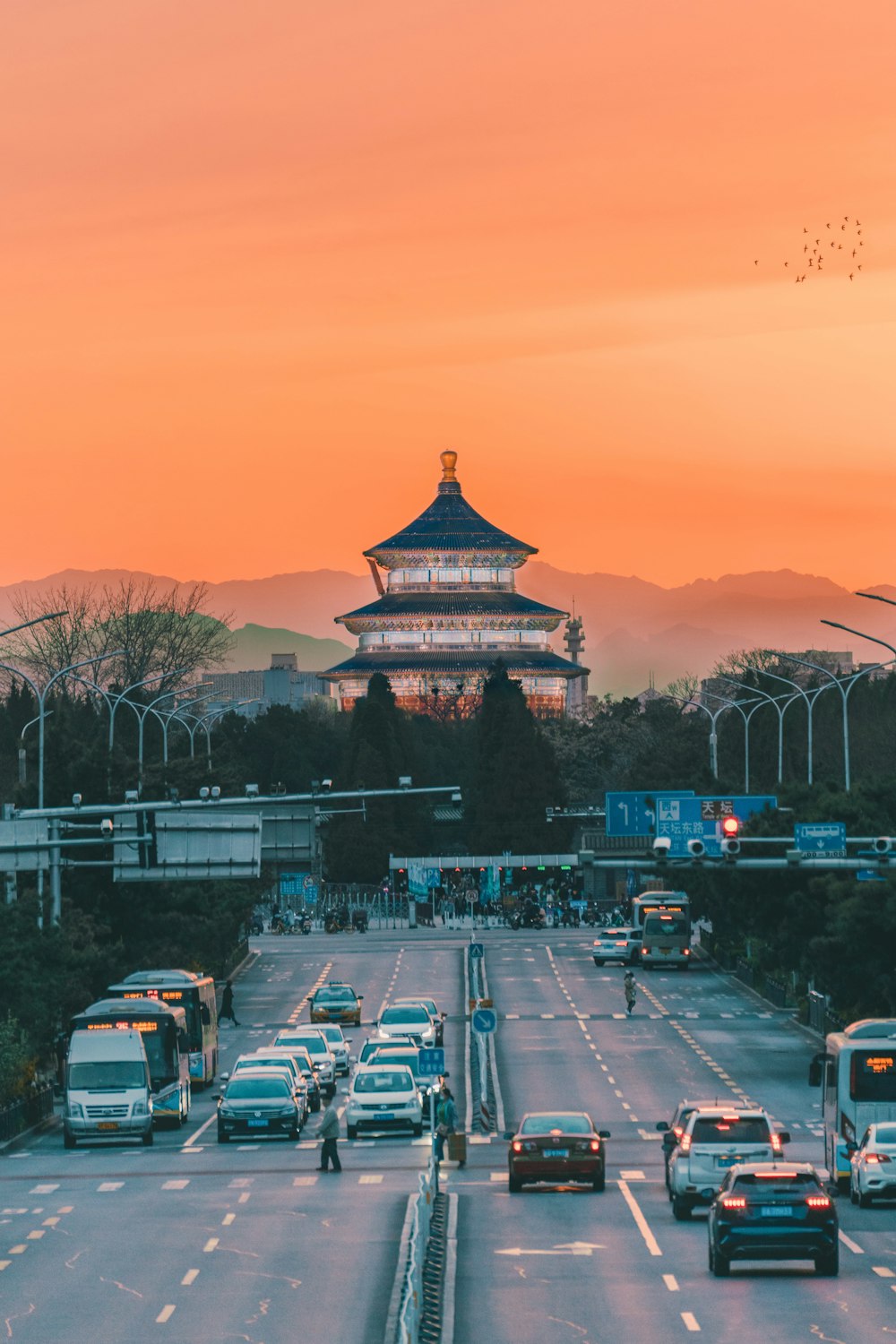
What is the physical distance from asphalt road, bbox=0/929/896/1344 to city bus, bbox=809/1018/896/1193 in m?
1.67

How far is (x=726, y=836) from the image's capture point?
47719mm

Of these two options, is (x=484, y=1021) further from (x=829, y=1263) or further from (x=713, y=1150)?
(x=829, y=1263)

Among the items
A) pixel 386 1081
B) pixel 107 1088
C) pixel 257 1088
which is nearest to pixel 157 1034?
pixel 107 1088

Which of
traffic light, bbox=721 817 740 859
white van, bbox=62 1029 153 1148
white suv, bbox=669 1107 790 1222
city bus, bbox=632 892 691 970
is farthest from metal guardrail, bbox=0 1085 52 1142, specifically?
city bus, bbox=632 892 691 970

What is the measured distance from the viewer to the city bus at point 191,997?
5669cm

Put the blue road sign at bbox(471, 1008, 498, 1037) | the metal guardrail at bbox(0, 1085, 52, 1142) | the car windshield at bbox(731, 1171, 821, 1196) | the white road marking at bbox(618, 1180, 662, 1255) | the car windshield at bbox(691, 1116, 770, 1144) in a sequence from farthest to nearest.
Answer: the metal guardrail at bbox(0, 1085, 52, 1142) → the blue road sign at bbox(471, 1008, 498, 1037) → the car windshield at bbox(691, 1116, 770, 1144) → the white road marking at bbox(618, 1180, 662, 1255) → the car windshield at bbox(731, 1171, 821, 1196)

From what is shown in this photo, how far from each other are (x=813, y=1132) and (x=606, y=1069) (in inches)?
Result: 545

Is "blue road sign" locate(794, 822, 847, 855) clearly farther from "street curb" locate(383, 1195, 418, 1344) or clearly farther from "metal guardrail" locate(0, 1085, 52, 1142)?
"street curb" locate(383, 1195, 418, 1344)

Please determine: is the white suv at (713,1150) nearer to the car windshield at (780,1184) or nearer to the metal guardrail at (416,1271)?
the metal guardrail at (416,1271)

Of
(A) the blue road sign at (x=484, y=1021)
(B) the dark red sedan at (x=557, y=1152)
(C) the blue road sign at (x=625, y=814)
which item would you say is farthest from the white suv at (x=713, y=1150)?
(C) the blue road sign at (x=625, y=814)

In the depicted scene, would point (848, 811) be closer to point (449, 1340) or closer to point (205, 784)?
point (205, 784)

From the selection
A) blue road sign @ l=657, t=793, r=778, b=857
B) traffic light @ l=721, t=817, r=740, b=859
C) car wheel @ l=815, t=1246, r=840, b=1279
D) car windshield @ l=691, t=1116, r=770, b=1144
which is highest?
blue road sign @ l=657, t=793, r=778, b=857

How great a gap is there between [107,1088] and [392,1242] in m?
16.6

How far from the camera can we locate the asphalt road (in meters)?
27.2
